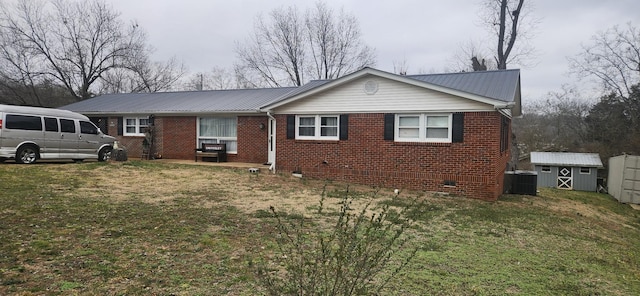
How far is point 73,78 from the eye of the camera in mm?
30234

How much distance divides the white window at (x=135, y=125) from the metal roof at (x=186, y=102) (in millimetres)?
540

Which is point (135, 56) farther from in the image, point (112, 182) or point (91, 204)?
point (91, 204)

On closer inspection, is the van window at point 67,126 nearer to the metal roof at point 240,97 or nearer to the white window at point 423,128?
the metal roof at point 240,97

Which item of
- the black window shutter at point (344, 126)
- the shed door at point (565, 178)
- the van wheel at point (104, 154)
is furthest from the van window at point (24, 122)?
the shed door at point (565, 178)

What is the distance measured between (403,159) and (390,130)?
105cm

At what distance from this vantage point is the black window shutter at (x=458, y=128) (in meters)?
11.2

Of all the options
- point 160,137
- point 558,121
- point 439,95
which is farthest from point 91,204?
point 558,121

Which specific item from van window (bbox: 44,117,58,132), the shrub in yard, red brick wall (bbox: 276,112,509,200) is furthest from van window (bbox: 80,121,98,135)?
the shrub in yard

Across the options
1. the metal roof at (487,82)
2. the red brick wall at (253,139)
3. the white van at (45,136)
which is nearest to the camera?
the metal roof at (487,82)

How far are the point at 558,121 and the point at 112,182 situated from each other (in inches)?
1587

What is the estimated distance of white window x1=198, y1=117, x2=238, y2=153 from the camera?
54.6 ft

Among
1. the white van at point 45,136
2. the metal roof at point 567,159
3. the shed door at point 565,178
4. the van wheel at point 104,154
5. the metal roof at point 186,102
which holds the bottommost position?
the shed door at point 565,178

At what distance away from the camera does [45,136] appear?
12.5m

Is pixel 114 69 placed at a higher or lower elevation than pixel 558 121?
higher
